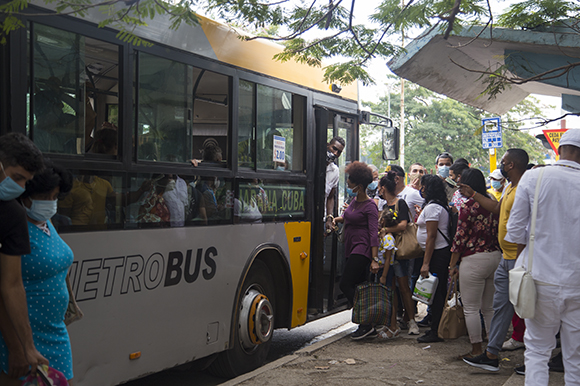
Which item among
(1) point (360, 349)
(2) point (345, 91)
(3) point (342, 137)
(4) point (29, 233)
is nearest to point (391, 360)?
(1) point (360, 349)

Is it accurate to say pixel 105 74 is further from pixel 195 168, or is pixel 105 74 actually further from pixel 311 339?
pixel 311 339

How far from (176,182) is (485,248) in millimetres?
3088

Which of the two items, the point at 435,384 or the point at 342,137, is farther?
the point at 342,137

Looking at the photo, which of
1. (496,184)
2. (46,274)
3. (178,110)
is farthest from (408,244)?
(46,274)

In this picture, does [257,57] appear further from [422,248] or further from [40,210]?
[40,210]

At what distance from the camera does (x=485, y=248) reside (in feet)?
19.2

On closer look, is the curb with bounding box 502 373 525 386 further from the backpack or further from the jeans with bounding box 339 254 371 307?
the jeans with bounding box 339 254 371 307

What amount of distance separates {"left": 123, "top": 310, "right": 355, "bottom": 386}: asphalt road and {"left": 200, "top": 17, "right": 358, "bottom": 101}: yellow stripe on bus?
2.78m

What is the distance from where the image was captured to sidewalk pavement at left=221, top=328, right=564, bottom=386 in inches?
211

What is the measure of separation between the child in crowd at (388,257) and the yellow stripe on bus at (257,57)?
66.2 inches

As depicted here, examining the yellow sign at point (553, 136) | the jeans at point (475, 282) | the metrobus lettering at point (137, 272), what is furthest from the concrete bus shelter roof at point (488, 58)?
the metrobus lettering at point (137, 272)

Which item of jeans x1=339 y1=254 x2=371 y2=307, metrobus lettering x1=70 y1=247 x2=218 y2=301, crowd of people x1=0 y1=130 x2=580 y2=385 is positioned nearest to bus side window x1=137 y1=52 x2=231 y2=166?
crowd of people x1=0 y1=130 x2=580 y2=385

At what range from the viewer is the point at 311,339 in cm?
788

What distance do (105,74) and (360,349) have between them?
4012 mm
